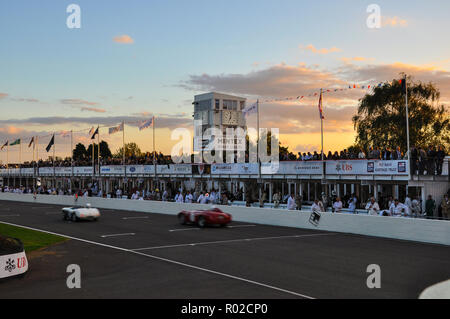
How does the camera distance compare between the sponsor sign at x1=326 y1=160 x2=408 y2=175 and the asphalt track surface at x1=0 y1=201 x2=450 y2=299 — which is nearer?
the asphalt track surface at x1=0 y1=201 x2=450 y2=299

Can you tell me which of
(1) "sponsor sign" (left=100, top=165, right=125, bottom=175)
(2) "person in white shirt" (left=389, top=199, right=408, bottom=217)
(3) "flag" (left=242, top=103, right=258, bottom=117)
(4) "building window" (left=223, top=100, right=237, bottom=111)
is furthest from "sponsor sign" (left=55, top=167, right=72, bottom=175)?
(2) "person in white shirt" (left=389, top=199, right=408, bottom=217)

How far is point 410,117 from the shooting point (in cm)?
4881

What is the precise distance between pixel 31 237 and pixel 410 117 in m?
41.1

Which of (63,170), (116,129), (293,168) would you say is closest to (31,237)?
(293,168)

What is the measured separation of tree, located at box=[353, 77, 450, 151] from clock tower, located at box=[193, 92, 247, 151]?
94.9 feet

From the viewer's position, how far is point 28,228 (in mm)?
23781

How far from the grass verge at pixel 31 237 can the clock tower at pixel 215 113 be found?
51769 millimetres

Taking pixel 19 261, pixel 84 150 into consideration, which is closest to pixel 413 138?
pixel 19 261

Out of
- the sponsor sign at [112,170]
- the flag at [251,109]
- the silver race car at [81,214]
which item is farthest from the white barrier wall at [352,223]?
the sponsor sign at [112,170]

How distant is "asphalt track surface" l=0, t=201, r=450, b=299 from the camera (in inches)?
397

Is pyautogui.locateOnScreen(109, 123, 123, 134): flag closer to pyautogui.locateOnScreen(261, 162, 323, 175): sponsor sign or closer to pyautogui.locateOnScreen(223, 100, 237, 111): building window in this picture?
pyautogui.locateOnScreen(261, 162, 323, 175): sponsor sign

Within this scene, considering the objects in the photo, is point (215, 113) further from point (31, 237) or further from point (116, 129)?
point (31, 237)

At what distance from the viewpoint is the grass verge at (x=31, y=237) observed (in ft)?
57.4

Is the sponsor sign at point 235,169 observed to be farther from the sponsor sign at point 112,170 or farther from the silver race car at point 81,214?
the sponsor sign at point 112,170
